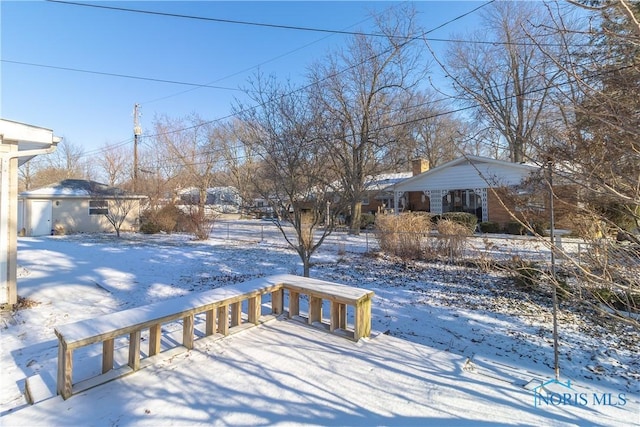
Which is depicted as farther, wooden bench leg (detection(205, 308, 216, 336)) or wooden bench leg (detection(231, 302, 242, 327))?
wooden bench leg (detection(231, 302, 242, 327))

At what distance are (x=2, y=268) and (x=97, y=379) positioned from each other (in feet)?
13.7

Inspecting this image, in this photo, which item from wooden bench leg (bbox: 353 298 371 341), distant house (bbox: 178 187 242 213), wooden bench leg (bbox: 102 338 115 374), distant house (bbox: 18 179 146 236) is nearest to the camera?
wooden bench leg (bbox: 102 338 115 374)

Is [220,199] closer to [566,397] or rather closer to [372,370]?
[372,370]

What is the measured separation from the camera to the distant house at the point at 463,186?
1689 cm

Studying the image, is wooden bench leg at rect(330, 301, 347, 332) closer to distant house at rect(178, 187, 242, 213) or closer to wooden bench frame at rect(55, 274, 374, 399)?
wooden bench frame at rect(55, 274, 374, 399)

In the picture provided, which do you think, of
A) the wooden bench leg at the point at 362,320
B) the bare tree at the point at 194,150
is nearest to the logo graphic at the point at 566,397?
the wooden bench leg at the point at 362,320

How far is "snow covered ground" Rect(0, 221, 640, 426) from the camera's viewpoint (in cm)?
243

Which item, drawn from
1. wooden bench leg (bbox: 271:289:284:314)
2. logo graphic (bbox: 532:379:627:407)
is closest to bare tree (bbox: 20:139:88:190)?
wooden bench leg (bbox: 271:289:284:314)

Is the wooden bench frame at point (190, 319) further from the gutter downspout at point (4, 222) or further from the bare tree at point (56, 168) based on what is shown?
the bare tree at point (56, 168)

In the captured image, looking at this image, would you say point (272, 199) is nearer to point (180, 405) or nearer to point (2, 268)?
point (180, 405)

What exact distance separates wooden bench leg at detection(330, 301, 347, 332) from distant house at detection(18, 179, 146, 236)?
18377 millimetres

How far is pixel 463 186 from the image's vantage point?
Answer: 18.7 metres

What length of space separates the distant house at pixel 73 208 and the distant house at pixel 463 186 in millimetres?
16683

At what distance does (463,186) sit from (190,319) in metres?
18.0
